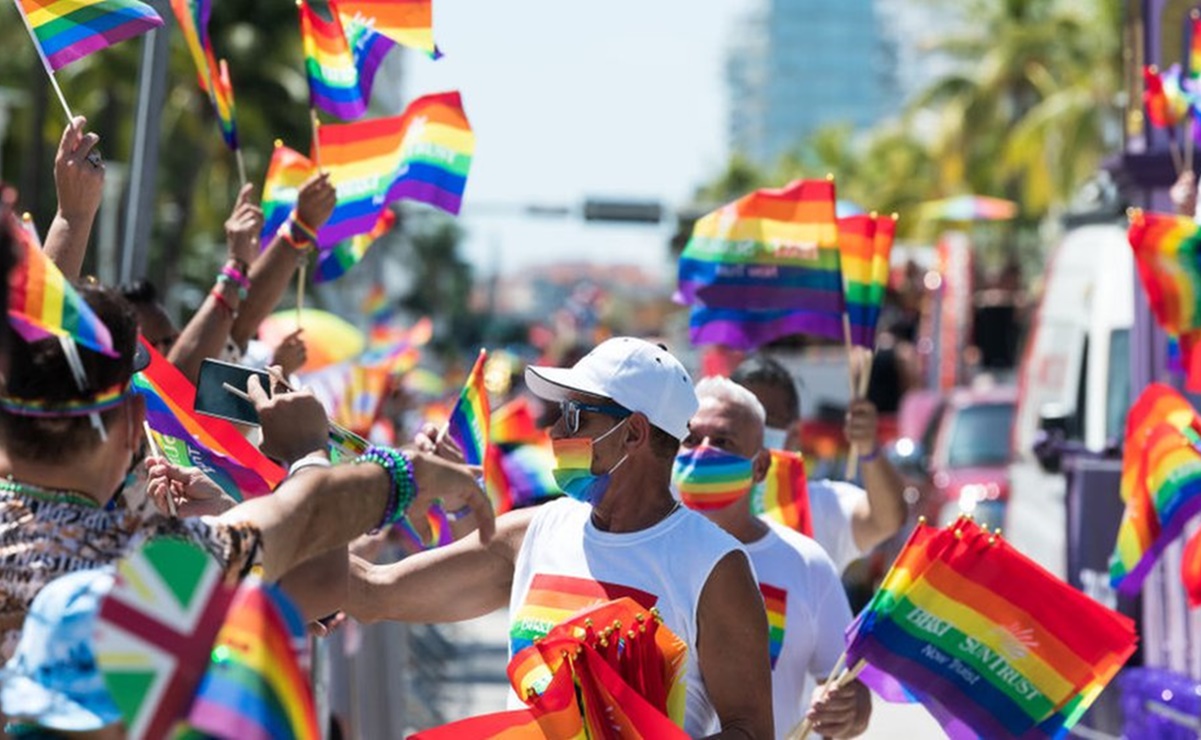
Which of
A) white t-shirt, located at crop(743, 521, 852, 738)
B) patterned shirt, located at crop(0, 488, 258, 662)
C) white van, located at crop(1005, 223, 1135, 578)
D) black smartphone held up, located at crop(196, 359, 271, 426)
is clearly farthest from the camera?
white van, located at crop(1005, 223, 1135, 578)

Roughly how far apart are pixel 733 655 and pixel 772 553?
118 cm

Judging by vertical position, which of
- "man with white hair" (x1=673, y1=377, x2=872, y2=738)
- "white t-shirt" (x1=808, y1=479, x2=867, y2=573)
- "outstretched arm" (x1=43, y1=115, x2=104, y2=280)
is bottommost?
"white t-shirt" (x1=808, y1=479, x2=867, y2=573)

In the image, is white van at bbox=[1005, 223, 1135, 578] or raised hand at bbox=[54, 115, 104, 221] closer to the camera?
raised hand at bbox=[54, 115, 104, 221]

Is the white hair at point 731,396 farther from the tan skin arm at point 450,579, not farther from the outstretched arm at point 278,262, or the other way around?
the outstretched arm at point 278,262

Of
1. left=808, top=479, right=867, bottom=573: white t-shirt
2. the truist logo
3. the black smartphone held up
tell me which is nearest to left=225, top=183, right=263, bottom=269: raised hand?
the black smartphone held up

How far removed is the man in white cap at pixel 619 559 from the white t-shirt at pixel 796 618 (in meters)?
0.86

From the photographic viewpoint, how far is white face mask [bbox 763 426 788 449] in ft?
22.1

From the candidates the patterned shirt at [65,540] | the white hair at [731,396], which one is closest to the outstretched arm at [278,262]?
the white hair at [731,396]

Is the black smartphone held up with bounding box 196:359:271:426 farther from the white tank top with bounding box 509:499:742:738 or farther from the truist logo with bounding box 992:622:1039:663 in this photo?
the truist logo with bounding box 992:622:1039:663

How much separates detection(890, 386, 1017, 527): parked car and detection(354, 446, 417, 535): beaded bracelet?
428 inches

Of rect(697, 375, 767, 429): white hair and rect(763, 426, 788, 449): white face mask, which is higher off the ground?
rect(697, 375, 767, 429): white hair

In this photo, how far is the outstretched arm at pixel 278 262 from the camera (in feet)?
18.5

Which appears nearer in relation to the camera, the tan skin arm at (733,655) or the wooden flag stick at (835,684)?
the tan skin arm at (733,655)

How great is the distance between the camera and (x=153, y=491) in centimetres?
433
